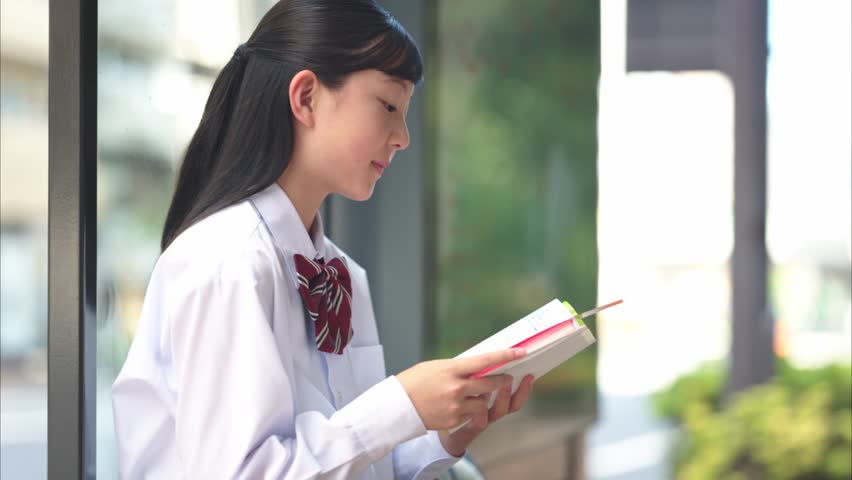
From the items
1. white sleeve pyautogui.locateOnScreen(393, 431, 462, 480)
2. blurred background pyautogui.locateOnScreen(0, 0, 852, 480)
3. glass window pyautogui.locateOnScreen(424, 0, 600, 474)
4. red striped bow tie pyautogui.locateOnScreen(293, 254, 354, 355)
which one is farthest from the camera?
glass window pyautogui.locateOnScreen(424, 0, 600, 474)

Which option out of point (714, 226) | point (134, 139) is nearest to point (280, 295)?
point (134, 139)

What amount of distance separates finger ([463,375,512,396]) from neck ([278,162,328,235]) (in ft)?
1.11

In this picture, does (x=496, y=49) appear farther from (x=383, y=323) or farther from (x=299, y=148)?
(x=299, y=148)

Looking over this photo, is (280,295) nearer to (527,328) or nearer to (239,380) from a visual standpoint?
(239,380)

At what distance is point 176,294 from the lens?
1122 millimetres

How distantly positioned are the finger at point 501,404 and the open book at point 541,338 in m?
0.04

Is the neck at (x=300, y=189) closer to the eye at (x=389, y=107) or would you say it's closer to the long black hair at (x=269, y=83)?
the long black hair at (x=269, y=83)

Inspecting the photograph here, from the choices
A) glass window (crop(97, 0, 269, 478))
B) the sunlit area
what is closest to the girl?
glass window (crop(97, 0, 269, 478))

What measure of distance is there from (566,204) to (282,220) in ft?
9.79

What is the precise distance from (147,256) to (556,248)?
2.63 metres

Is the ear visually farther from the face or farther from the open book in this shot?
the open book

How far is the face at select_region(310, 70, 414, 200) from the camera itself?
4.11 ft

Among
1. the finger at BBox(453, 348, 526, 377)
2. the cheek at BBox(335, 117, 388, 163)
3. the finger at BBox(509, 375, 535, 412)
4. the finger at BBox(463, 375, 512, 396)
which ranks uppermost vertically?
the cheek at BBox(335, 117, 388, 163)

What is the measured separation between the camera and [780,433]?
407cm
